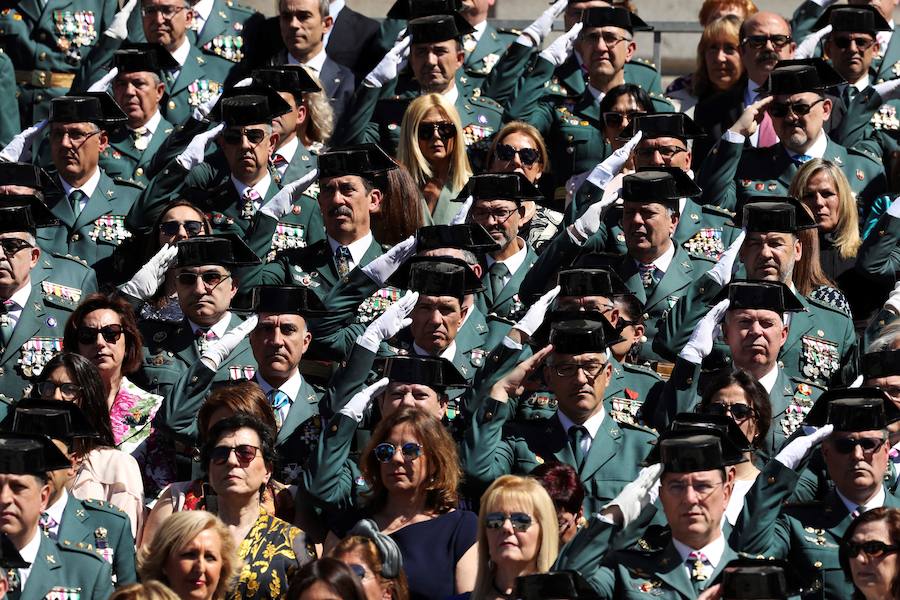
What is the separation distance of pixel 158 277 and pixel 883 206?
3.74 metres

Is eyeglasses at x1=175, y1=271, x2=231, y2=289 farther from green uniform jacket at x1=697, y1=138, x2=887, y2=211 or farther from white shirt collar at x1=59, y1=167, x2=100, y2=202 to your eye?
green uniform jacket at x1=697, y1=138, x2=887, y2=211

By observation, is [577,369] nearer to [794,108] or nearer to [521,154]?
[521,154]

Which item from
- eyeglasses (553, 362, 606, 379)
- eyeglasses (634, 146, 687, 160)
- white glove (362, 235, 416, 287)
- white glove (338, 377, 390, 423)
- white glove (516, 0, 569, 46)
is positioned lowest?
white glove (338, 377, 390, 423)

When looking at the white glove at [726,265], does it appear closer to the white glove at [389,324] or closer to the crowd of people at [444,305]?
the crowd of people at [444,305]

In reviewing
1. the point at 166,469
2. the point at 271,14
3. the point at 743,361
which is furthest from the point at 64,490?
the point at 271,14

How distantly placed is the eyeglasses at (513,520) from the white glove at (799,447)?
1.16 meters

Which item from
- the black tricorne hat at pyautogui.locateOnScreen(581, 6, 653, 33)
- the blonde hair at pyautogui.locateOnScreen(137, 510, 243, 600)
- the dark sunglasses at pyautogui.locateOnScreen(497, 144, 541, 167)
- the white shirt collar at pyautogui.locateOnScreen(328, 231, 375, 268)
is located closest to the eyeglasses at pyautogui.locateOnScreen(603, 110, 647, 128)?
the dark sunglasses at pyautogui.locateOnScreen(497, 144, 541, 167)

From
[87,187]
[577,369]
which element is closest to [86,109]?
[87,187]

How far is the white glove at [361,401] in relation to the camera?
401 inches

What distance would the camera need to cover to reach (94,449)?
33.3 feet

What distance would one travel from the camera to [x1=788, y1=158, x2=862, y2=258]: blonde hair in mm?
12156

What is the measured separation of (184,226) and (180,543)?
9.86ft

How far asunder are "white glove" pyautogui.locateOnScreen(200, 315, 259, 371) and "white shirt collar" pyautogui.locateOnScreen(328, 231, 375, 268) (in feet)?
3.52

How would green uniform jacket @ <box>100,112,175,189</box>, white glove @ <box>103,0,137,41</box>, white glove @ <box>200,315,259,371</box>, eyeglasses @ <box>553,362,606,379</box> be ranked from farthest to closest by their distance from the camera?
white glove @ <box>103,0,137,41</box>
green uniform jacket @ <box>100,112,175,189</box>
white glove @ <box>200,315,259,371</box>
eyeglasses @ <box>553,362,606,379</box>
